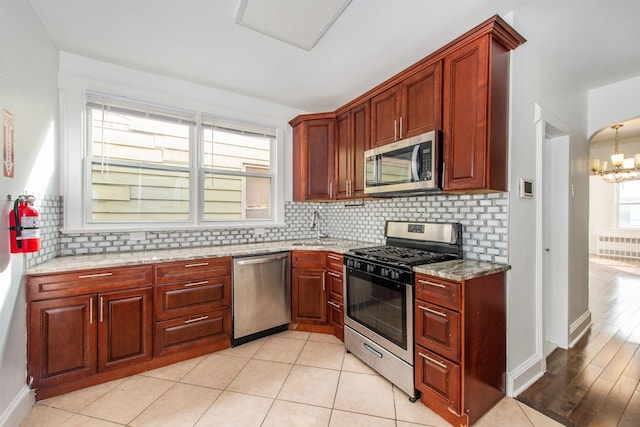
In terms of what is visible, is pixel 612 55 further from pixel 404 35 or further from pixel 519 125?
pixel 404 35

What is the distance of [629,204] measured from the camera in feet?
21.1

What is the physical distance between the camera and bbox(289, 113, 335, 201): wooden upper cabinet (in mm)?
3296

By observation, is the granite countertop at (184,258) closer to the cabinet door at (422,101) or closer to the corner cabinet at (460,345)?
the corner cabinet at (460,345)

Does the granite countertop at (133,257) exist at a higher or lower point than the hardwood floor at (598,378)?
higher

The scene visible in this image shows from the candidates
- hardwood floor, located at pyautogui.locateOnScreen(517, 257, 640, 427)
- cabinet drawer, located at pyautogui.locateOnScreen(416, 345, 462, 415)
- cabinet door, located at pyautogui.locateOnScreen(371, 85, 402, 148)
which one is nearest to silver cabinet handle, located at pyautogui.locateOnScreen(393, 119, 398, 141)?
cabinet door, located at pyautogui.locateOnScreen(371, 85, 402, 148)

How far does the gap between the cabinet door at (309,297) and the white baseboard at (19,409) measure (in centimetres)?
197

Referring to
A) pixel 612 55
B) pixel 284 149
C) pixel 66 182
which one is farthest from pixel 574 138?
pixel 66 182

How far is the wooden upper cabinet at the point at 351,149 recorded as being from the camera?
2869 mm

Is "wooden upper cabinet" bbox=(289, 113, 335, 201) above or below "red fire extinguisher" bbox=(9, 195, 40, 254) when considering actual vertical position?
above

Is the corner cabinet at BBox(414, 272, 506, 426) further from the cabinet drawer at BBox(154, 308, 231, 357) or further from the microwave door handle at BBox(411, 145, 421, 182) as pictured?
the cabinet drawer at BBox(154, 308, 231, 357)

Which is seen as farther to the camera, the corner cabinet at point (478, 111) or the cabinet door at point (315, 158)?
the cabinet door at point (315, 158)

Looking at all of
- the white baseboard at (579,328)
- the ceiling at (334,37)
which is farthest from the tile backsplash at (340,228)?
the white baseboard at (579,328)

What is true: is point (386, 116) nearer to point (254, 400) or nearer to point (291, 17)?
point (291, 17)

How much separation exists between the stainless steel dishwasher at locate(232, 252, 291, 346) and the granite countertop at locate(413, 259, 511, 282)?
4.82 ft
